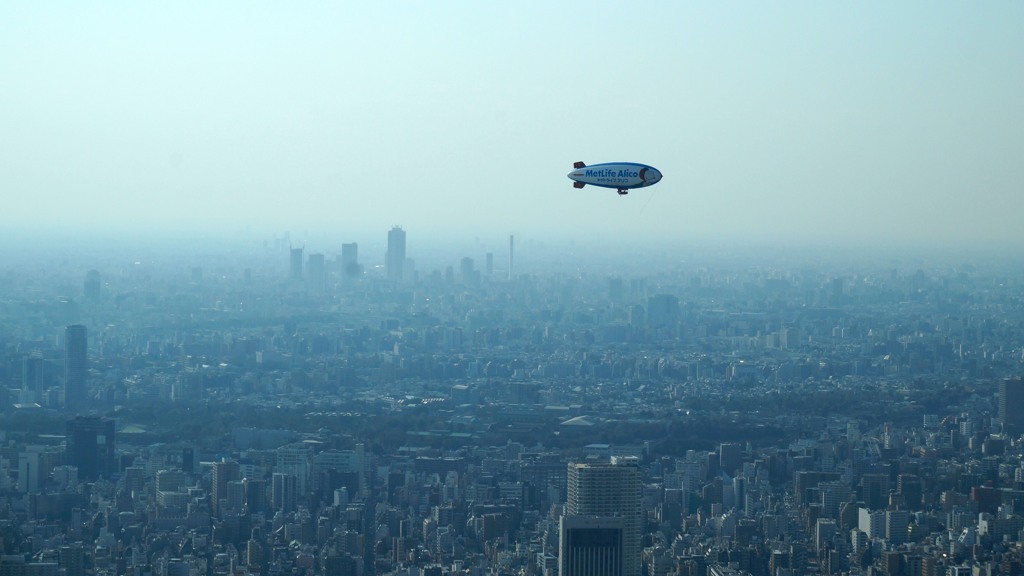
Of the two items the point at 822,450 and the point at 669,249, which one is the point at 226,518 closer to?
the point at 822,450

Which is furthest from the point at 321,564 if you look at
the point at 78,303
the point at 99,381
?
the point at 78,303

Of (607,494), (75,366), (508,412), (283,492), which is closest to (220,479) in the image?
(283,492)

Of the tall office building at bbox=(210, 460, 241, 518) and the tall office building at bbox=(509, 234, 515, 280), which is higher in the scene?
the tall office building at bbox=(509, 234, 515, 280)

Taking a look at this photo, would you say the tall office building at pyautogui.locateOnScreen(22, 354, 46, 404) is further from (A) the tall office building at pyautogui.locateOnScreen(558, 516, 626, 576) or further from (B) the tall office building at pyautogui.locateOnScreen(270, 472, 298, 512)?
(A) the tall office building at pyautogui.locateOnScreen(558, 516, 626, 576)

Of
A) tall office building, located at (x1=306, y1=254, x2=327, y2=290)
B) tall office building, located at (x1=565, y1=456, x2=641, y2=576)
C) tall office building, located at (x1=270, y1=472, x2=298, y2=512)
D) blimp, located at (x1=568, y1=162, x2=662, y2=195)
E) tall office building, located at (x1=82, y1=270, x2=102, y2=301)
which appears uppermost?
blimp, located at (x1=568, y1=162, x2=662, y2=195)

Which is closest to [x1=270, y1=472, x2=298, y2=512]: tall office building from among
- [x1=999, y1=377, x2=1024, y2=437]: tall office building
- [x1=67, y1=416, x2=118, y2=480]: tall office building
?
[x1=67, y1=416, x2=118, y2=480]: tall office building

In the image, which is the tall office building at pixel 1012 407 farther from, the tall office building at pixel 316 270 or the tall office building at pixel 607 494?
the tall office building at pixel 316 270

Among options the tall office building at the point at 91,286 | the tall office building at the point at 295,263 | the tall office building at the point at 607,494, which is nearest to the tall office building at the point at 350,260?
the tall office building at the point at 295,263
